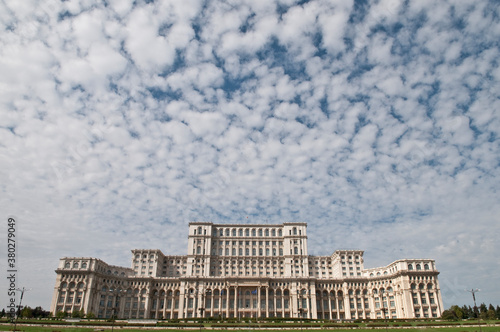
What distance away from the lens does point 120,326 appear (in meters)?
67.8

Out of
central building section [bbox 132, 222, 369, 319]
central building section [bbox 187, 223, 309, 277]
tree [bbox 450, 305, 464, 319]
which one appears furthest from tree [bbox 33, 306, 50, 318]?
tree [bbox 450, 305, 464, 319]

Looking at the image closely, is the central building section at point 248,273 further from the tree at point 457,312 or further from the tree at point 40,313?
the tree at point 40,313

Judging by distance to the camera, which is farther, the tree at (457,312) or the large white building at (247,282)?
the large white building at (247,282)

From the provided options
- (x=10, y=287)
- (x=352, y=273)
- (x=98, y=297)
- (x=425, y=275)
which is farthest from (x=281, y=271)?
(x=10, y=287)

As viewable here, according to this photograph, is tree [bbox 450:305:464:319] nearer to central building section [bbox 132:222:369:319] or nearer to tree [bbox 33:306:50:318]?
central building section [bbox 132:222:369:319]

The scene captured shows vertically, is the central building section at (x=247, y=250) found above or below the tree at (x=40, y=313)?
above

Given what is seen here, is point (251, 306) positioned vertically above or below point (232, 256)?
below

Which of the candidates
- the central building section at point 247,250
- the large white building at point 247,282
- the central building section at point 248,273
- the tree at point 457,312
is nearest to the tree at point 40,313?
the large white building at point 247,282

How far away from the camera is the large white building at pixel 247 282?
4304 inches

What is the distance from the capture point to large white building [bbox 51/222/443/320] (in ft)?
359

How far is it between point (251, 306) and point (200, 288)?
1833cm

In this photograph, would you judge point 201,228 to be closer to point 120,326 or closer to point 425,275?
point 120,326

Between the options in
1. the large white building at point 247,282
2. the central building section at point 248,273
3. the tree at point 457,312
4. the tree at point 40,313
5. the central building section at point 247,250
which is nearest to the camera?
the tree at point 40,313

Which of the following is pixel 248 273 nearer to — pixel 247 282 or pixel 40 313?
pixel 247 282
